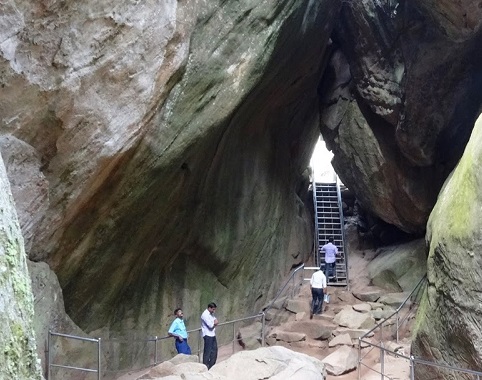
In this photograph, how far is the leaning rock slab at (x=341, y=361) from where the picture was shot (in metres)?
10.2

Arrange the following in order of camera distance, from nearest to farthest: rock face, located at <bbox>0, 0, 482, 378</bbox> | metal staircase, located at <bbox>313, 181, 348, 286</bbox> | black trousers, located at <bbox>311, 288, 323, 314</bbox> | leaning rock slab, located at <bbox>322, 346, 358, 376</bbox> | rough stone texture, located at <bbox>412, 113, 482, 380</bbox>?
1. rough stone texture, located at <bbox>412, 113, 482, 380</bbox>
2. rock face, located at <bbox>0, 0, 482, 378</bbox>
3. leaning rock slab, located at <bbox>322, 346, 358, 376</bbox>
4. black trousers, located at <bbox>311, 288, 323, 314</bbox>
5. metal staircase, located at <bbox>313, 181, 348, 286</bbox>

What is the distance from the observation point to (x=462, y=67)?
12.6m

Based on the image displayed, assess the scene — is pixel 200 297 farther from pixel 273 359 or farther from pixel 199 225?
pixel 273 359

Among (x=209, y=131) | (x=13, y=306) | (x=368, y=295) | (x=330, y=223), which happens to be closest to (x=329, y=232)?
(x=330, y=223)

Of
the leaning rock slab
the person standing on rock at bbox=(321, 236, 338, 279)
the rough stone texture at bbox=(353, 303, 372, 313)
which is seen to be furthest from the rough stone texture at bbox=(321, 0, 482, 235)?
the leaning rock slab

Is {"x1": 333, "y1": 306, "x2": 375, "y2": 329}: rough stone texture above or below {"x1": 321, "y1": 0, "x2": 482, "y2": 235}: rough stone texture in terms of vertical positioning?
below

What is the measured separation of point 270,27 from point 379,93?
417 centimetres

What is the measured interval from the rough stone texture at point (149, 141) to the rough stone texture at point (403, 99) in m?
1.38

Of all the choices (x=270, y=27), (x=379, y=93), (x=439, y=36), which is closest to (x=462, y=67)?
(x=439, y=36)

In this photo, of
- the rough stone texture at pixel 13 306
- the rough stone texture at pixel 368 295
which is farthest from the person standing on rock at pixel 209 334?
the rough stone texture at pixel 368 295

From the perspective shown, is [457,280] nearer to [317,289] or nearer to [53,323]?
[53,323]

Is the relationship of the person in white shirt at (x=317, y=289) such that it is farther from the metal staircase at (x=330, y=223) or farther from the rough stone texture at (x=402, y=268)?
the rough stone texture at (x=402, y=268)

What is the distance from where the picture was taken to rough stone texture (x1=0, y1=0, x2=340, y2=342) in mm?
7051

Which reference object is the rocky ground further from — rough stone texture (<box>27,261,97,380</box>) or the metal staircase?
rough stone texture (<box>27,261,97,380</box>)
